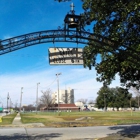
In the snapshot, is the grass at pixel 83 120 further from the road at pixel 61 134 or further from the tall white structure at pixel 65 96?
the tall white structure at pixel 65 96

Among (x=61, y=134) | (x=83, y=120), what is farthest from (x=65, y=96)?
(x=61, y=134)

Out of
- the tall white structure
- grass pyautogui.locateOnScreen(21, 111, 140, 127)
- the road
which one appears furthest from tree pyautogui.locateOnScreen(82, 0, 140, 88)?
the tall white structure

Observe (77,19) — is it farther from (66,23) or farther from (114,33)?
(114,33)

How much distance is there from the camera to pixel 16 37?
1088cm

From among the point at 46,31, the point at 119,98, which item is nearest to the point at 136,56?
the point at 46,31

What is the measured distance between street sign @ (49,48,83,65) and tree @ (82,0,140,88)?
3.22 feet

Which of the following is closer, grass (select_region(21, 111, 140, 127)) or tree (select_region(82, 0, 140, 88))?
tree (select_region(82, 0, 140, 88))

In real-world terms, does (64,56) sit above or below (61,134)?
above

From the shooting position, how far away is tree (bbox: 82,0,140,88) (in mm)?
10539

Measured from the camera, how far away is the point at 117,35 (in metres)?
11.7

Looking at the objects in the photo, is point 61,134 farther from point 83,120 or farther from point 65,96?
point 65,96

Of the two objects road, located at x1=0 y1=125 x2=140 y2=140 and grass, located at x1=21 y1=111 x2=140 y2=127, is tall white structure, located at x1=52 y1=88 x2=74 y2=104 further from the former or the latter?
road, located at x1=0 y1=125 x2=140 y2=140

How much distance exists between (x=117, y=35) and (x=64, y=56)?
2.62 metres

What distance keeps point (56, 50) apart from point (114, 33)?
2.79 meters
